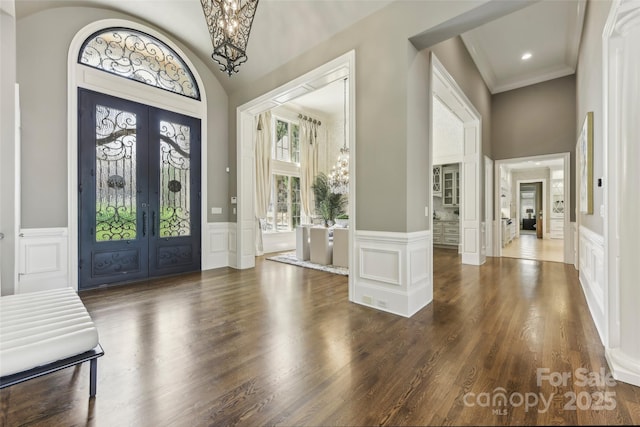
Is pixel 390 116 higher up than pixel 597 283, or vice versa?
pixel 390 116

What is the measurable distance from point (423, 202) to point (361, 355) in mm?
2043

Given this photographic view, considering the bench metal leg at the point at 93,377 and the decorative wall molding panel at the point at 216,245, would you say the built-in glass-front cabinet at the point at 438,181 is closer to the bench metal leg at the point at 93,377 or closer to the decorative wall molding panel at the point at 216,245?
the decorative wall molding panel at the point at 216,245

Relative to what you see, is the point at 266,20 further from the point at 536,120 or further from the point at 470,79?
the point at 536,120

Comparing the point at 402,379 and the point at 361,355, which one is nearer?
the point at 402,379

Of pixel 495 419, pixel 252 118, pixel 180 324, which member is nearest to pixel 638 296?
pixel 495 419

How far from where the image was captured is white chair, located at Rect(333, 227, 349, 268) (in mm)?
5516

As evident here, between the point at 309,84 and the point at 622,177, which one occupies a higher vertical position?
the point at 309,84

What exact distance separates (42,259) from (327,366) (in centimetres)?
414

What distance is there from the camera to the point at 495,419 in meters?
1.50

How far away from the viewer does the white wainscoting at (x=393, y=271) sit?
306cm

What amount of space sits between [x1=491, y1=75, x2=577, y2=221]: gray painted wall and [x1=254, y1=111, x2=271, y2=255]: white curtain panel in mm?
5878

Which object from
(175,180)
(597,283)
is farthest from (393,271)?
(175,180)

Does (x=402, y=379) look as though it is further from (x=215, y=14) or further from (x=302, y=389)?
(x=215, y=14)

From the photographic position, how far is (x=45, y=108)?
3729 mm
